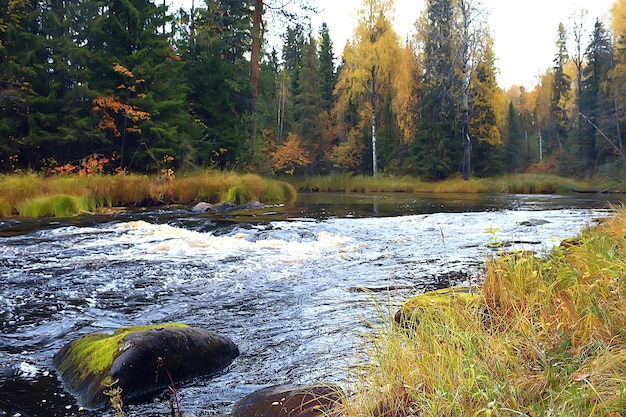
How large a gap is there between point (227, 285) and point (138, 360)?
2.61 m

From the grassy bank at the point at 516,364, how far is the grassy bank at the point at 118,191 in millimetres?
11896

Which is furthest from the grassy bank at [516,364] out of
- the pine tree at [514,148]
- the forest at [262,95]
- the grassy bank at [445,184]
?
the pine tree at [514,148]

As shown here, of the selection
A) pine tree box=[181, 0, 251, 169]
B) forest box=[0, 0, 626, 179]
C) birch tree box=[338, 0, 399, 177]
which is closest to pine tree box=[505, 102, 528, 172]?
forest box=[0, 0, 626, 179]

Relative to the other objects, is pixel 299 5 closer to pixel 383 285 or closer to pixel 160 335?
pixel 383 285

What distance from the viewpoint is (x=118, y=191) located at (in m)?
14.6

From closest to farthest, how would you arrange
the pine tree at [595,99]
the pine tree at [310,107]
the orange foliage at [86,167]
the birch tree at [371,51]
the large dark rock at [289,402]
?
the large dark rock at [289,402]
the orange foliage at [86,167]
the birch tree at [371,51]
the pine tree at [595,99]
the pine tree at [310,107]

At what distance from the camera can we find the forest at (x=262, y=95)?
17047 mm

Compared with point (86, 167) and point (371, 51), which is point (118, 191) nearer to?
point (86, 167)

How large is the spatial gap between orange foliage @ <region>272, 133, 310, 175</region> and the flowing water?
25425 mm

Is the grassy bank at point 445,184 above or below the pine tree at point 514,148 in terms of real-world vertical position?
below

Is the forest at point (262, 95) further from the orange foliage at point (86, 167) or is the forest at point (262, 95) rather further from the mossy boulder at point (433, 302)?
the mossy boulder at point (433, 302)

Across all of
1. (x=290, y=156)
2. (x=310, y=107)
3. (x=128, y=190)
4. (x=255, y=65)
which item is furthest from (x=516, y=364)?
(x=310, y=107)

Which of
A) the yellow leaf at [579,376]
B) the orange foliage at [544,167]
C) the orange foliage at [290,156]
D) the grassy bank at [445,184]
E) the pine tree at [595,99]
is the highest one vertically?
the pine tree at [595,99]

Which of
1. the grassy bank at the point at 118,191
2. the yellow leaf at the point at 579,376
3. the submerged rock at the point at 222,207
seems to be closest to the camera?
the yellow leaf at the point at 579,376
